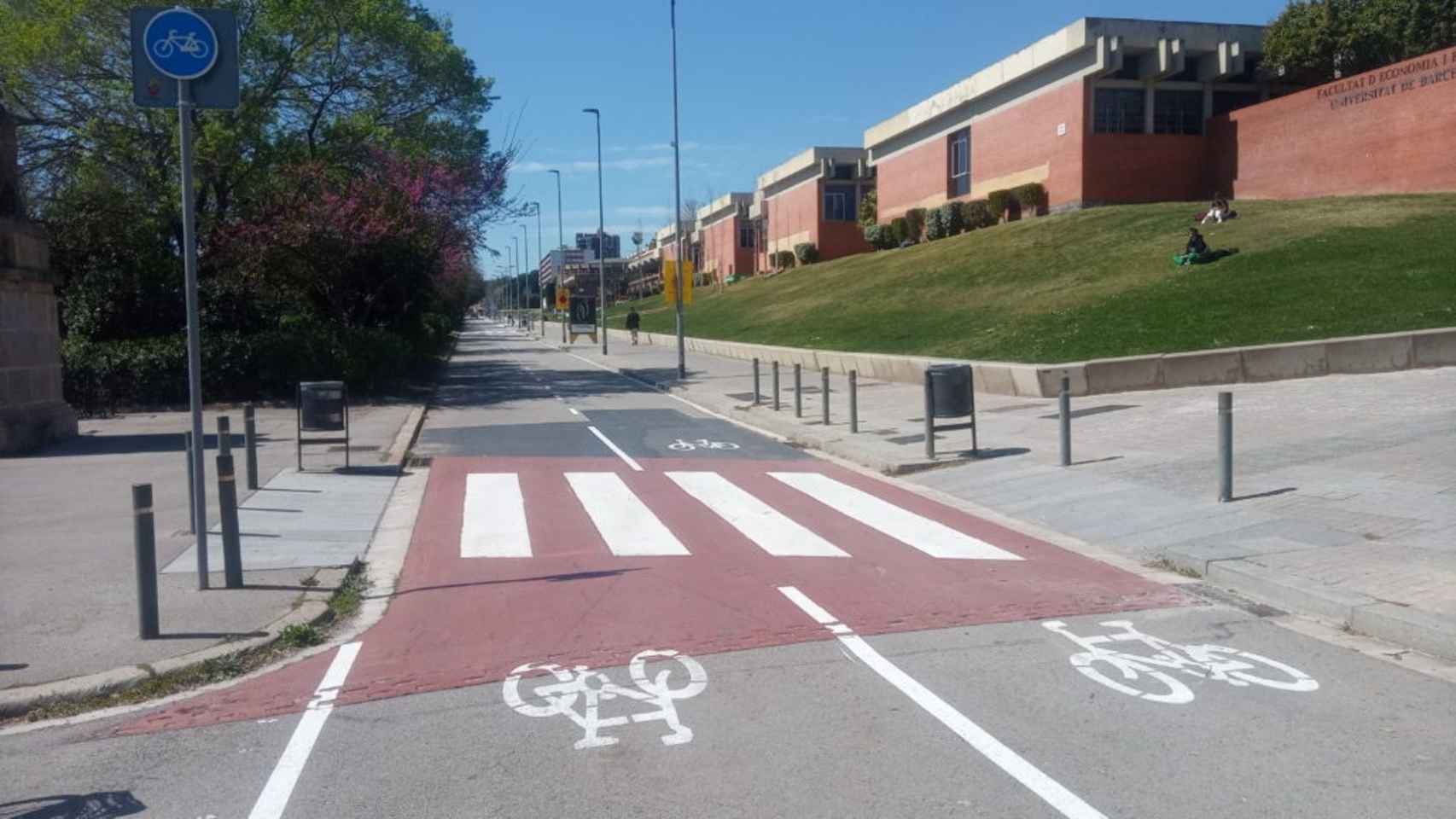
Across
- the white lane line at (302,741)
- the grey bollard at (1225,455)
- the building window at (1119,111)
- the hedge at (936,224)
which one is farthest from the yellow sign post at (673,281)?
the white lane line at (302,741)

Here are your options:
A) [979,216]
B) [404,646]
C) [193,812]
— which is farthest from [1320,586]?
[979,216]

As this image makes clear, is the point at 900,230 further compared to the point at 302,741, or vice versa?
the point at 900,230

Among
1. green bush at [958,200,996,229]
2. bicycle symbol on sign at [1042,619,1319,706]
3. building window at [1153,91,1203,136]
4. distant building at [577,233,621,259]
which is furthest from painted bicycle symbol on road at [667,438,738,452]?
distant building at [577,233,621,259]

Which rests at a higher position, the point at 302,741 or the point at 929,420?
the point at 929,420

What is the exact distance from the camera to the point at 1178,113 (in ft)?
142

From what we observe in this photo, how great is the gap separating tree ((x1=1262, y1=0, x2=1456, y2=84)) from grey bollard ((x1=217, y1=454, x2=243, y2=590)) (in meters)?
42.2

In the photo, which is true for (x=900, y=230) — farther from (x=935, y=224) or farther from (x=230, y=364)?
(x=230, y=364)

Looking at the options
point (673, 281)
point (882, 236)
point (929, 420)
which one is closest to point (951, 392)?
point (929, 420)

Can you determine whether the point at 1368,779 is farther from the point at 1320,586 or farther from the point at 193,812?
the point at 193,812

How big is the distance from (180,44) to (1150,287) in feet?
77.3

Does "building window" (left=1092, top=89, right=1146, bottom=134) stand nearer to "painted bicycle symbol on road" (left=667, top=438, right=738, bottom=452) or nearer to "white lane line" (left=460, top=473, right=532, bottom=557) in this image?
"painted bicycle symbol on road" (left=667, top=438, right=738, bottom=452)

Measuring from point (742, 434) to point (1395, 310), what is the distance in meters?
11.8

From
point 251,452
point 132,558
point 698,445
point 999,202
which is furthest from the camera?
point 999,202

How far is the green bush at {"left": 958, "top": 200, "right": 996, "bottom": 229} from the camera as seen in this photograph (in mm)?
48062
